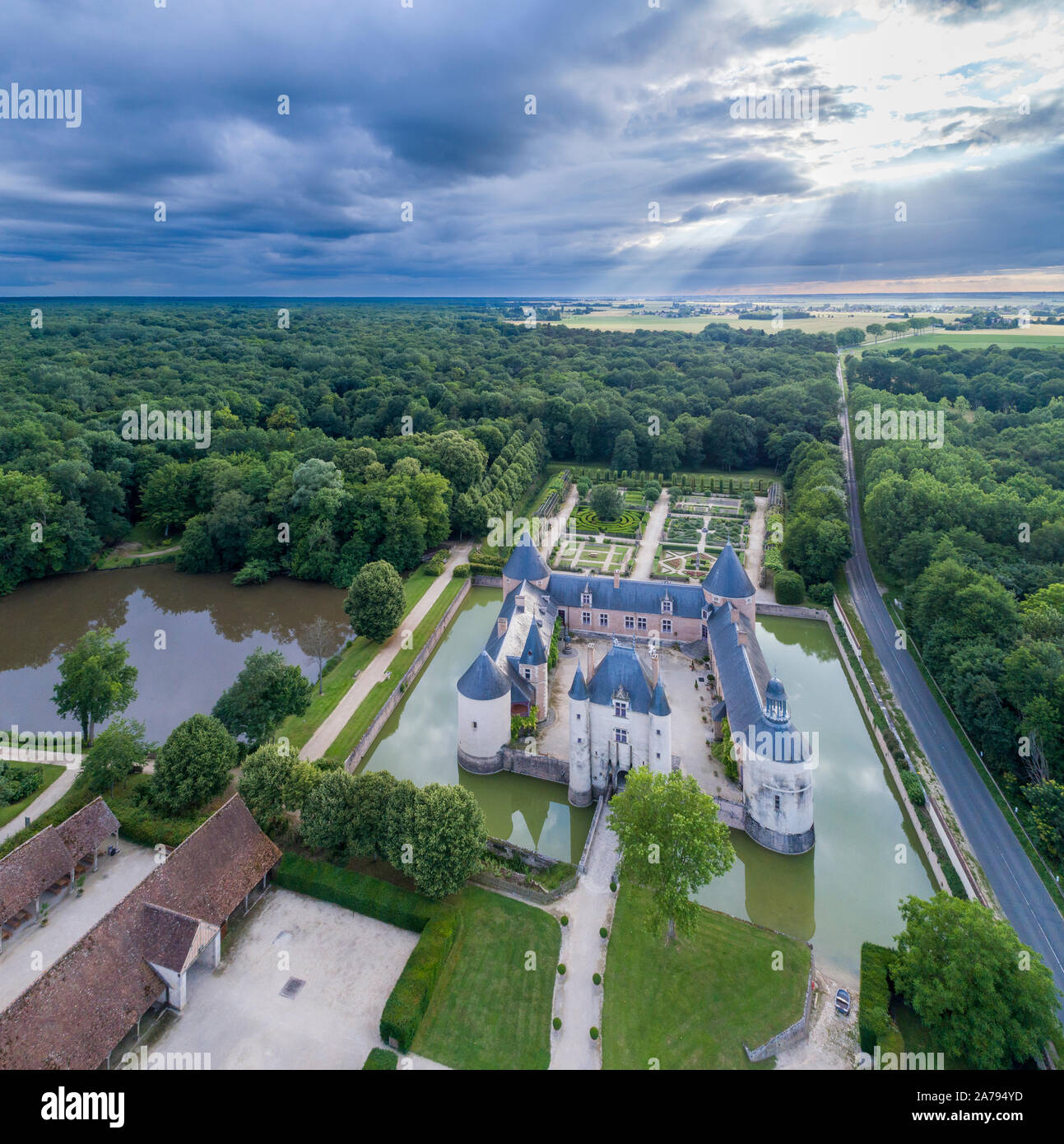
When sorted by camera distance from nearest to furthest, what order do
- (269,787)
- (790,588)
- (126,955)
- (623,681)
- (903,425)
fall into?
(126,955)
(269,787)
(623,681)
(790,588)
(903,425)

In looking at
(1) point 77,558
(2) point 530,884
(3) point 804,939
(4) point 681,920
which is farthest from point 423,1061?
(1) point 77,558

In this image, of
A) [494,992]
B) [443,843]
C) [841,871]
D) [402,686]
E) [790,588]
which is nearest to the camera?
[494,992]

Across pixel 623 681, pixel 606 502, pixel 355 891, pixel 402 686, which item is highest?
pixel 606 502

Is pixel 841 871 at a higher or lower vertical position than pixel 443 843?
lower

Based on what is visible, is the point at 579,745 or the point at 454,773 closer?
the point at 579,745

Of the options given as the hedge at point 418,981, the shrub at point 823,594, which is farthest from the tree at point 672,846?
the shrub at point 823,594

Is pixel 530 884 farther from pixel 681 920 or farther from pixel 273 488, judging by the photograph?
pixel 273 488

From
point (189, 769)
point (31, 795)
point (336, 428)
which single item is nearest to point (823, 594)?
point (189, 769)

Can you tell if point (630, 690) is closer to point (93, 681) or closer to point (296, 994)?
point (296, 994)
